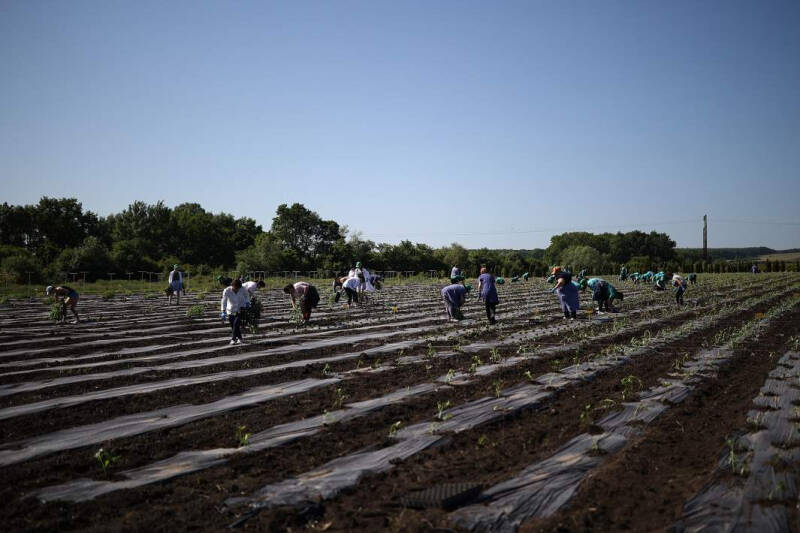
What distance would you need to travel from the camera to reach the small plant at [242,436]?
5402mm

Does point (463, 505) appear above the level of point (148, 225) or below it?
below

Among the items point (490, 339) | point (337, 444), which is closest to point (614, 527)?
point (337, 444)

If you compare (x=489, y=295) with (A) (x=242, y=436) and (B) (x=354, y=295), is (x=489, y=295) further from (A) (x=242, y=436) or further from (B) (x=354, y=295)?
(A) (x=242, y=436)

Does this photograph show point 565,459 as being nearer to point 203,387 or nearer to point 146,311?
point 203,387

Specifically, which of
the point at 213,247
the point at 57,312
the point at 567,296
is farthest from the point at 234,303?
the point at 213,247

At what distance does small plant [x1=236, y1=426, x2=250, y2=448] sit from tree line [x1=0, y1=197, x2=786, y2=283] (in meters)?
46.6

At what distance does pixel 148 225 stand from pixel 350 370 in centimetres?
6887

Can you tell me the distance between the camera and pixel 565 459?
16.1ft

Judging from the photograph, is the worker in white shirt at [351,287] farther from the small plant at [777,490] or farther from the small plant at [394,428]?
the small plant at [777,490]

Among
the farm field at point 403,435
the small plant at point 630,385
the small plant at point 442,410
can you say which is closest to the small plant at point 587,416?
the farm field at point 403,435

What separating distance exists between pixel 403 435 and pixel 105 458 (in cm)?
297

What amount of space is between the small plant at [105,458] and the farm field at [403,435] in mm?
33

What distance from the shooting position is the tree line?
51969 mm

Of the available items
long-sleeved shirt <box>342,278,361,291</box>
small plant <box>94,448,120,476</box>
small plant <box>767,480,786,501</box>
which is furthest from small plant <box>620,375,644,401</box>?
long-sleeved shirt <box>342,278,361,291</box>
